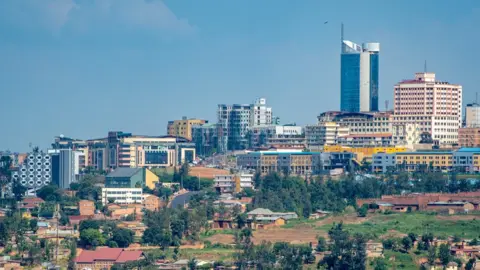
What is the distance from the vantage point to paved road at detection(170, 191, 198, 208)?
61844 millimetres

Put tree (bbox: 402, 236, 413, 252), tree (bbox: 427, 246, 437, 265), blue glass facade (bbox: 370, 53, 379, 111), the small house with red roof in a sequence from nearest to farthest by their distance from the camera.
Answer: tree (bbox: 427, 246, 437, 265) < the small house with red roof < tree (bbox: 402, 236, 413, 252) < blue glass facade (bbox: 370, 53, 379, 111)

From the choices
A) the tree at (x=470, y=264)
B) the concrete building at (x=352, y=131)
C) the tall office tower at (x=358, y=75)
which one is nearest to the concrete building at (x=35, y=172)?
the concrete building at (x=352, y=131)

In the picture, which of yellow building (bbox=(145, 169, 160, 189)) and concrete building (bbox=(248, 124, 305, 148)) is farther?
concrete building (bbox=(248, 124, 305, 148))

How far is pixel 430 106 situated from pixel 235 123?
9.70m

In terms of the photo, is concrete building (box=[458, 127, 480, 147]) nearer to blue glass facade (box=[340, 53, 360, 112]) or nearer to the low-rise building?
blue glass facade (box=[340, 53, 360, 112])

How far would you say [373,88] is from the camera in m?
97.2

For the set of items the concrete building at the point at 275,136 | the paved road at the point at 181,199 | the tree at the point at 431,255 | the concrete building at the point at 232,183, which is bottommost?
the tree at the point at 431,255

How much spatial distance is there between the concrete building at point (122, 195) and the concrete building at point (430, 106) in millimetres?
19771

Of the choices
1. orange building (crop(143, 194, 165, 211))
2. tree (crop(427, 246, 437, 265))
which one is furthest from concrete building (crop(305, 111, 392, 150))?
tree (crop(427, 246, 437, 265))

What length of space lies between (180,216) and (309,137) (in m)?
28.6

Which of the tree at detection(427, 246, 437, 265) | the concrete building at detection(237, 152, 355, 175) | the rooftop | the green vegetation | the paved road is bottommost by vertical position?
the tree at detection(427, 246, 437, 265)

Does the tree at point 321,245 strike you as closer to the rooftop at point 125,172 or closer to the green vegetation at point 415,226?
the green vegetation at point 415,226

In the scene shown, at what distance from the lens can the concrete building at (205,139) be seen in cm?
8306

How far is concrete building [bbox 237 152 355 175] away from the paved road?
25.6 ft
